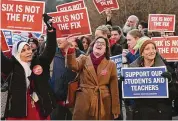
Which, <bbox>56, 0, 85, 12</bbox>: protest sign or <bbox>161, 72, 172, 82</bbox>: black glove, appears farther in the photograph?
<bbox>56, 0, 85, 12</bbox>: protest sign

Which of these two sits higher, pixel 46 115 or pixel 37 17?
pixel 37 17

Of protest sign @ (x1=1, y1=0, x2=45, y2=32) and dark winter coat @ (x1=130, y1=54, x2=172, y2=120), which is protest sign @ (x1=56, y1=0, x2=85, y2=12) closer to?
protest sign @ (x1=1, y1=0, x2=45, y2=32)

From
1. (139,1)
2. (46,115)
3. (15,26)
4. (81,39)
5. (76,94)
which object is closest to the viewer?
(46,115)

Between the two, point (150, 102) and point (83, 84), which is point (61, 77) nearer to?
point (83, 84)

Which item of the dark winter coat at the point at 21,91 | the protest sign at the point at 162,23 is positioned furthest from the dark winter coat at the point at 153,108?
the protest sign at the point at 162,23

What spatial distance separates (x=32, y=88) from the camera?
5.94m

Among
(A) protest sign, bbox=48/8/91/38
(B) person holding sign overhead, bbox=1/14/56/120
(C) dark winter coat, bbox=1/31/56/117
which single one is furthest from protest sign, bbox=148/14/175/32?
(C) dark winter coat, bbox=1/31/56/117

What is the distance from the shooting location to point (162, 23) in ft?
35.0

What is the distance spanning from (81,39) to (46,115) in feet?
9.71

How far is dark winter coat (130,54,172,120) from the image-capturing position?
603 cm

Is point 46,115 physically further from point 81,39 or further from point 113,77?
point 81,39

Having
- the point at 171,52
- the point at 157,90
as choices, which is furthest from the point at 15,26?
the point at 171,52

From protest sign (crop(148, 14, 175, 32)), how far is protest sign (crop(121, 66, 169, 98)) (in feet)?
14.9

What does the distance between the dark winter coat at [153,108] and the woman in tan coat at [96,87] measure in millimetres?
300
